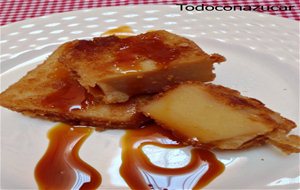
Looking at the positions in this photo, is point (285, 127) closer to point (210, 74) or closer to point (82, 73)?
point (210, 74)

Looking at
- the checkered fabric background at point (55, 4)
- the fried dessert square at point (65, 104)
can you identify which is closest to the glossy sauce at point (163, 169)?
the fried dessert square at point (65, 104)

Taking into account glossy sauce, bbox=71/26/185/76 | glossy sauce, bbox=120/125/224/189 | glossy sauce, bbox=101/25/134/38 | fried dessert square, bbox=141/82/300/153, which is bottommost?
glossy sauce, bbox=120/125/224/189

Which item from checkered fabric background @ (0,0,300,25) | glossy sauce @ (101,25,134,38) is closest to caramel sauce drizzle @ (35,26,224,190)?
glossy sauce @ (101,25,134,38)

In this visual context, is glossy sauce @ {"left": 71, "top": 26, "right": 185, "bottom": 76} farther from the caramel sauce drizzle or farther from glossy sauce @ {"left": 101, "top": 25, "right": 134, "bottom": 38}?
glossy sauce @ {"left": 101, "top": 25, "right": 134, "bottom": 38}

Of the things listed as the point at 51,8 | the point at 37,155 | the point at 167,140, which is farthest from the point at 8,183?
the point at 51,8

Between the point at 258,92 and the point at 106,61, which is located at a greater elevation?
the point at 106,61

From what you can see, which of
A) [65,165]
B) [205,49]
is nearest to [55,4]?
A: [205,49]
